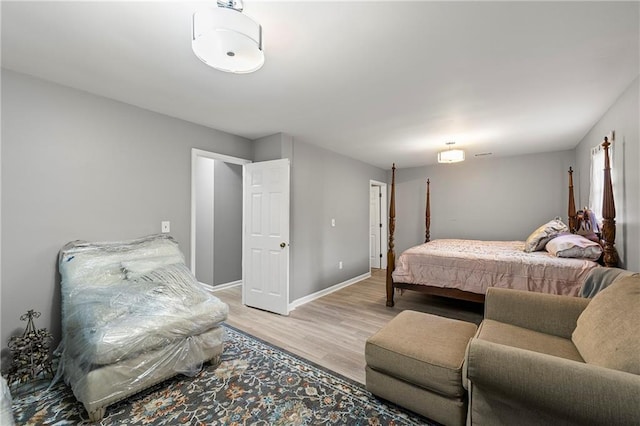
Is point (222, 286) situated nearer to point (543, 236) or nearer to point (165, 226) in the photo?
point (165, 226)

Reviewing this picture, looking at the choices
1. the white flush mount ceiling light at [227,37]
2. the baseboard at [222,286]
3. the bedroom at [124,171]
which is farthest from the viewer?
the baseboard at [222,286]

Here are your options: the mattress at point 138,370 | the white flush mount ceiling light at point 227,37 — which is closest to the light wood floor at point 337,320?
the mattress at point 138,370

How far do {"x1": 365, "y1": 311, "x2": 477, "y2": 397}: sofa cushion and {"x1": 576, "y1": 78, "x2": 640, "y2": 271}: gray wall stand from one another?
170 cm

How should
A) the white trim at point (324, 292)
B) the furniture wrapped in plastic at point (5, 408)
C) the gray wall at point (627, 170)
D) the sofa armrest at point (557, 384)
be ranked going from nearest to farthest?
the sofa armrest at point (557, 384), the furniture wrapped in plastic at point (5, 408), the gray wall at point (627, 170), the white trim at point (324, 292)

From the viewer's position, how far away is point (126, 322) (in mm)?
1750

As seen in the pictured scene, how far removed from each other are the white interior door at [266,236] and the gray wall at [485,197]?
3.54 m

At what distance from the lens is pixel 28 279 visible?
205 centimetres

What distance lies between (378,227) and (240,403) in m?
4.95

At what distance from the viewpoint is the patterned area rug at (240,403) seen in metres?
1.62

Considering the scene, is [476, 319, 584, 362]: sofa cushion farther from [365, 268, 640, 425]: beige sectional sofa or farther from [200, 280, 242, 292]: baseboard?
[200, 280, 242, 292]: baseboard

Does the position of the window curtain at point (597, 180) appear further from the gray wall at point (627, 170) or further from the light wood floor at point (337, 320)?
the light wood floor at point (337, 320)

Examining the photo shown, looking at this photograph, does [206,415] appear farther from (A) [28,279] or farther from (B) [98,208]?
(B) [98,208]

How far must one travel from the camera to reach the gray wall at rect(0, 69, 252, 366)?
6.52 feet

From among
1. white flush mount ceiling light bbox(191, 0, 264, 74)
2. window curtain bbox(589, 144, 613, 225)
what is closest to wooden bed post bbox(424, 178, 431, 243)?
window curtain bbox(589, 144, 613, 225)
